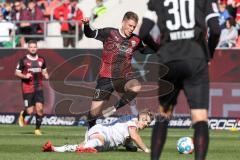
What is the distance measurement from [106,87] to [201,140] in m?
6.55

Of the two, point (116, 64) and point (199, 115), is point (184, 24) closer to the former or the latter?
point (199, 115)

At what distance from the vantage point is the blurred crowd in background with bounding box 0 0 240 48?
29.4 metres

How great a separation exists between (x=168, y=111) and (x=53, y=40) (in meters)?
20.6

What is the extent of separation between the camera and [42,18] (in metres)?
31.0

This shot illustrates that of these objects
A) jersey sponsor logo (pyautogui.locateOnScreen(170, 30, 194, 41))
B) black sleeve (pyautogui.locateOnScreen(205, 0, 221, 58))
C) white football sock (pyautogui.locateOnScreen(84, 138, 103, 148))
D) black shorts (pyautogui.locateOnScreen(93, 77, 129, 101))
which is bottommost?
white football sock (pyautogui.locateOnScreen(84, 138, 103, 148))

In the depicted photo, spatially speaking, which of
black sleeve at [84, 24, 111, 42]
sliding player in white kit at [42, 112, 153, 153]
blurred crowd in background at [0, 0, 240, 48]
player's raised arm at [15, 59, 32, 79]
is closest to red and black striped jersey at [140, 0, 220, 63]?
sliding player in white kit at [42, 112, 153, 153]

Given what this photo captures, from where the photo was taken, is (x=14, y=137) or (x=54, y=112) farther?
(x=54, y=112)

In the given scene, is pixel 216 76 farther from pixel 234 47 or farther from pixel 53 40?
pixel 53 40

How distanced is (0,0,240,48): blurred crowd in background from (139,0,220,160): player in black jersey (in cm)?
1813

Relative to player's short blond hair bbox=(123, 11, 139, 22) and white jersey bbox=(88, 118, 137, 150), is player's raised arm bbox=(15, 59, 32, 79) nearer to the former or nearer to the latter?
player's short blond hair bbox=(123, 11, 139, 22)

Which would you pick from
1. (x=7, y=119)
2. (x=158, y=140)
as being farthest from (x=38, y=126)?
(x=158, y=140)

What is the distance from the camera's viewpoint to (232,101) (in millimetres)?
25812

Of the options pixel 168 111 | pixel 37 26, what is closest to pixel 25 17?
pixel 37 26

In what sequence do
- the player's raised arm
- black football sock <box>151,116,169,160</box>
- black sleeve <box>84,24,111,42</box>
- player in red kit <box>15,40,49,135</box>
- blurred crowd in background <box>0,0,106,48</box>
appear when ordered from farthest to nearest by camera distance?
blurred crowd in background <box>0,0,106,48</box> < the player's raised arm < player in red kit <box>15,40,49,135</box> < black sleeve <box>84,24,111,42</box> < black football sock <box>151,116,169,160</box>
